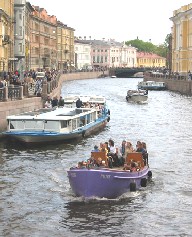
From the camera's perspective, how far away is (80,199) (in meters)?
21.2

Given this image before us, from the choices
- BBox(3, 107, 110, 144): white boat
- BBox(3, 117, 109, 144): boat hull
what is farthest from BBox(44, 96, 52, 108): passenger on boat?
BBox(3, 117, 109, 144): boat hull

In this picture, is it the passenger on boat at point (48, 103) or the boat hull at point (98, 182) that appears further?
the passenger on boat at point (48, 103)

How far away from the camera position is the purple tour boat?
20.8 metres

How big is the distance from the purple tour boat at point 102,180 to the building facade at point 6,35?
1320 inches

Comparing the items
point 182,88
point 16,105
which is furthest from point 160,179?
point 182,88

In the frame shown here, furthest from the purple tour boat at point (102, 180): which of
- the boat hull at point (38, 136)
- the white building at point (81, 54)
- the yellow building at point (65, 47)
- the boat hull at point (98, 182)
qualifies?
the white building at point (81, 54)

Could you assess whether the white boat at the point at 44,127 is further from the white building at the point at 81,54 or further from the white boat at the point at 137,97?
the white building at the point at 81,54

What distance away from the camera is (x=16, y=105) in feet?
115

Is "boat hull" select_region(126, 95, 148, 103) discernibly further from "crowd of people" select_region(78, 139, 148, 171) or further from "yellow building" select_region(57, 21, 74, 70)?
"yellow building" select_region(57, 21, 74, 70)

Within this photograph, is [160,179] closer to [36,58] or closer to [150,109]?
[150,109]

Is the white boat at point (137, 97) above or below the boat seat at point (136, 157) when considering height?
above

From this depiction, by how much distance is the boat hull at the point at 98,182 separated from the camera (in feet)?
68.1

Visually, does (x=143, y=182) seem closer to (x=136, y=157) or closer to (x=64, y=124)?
(x=136, y=157)

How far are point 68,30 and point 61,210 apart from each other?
471 feet
